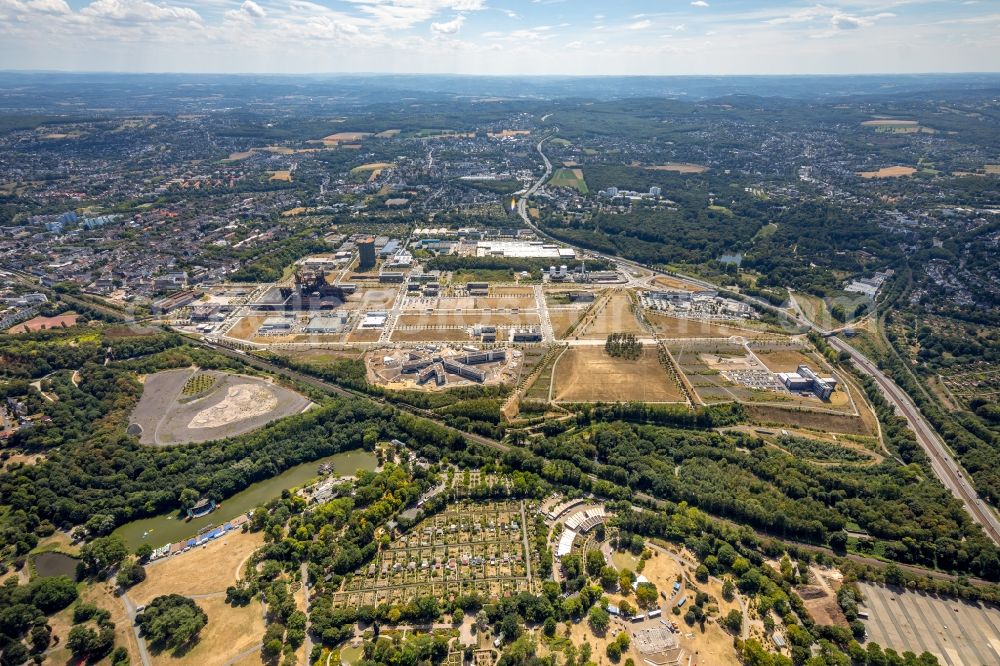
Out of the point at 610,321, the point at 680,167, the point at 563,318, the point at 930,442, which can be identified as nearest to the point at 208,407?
the point at 563,318

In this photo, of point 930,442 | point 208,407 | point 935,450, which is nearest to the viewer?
point 935,450

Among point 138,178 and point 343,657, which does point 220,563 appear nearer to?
point 343,657

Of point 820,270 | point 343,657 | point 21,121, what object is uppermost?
point 21,121

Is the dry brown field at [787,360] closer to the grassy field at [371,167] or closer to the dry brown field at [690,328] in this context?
the dry brown field at [690,328]

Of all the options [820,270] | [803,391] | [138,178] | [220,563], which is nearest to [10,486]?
[220,563]

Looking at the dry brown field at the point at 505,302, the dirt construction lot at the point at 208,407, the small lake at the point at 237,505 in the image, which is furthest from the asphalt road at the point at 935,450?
the dirt construction lot at the point at 208,407

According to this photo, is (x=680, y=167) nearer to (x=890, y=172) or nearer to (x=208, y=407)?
(x=890, y=172)

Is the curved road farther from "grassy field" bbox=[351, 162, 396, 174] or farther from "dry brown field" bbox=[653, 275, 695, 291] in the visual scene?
"grassy field" bbox=[351, 162, 396, 174]
